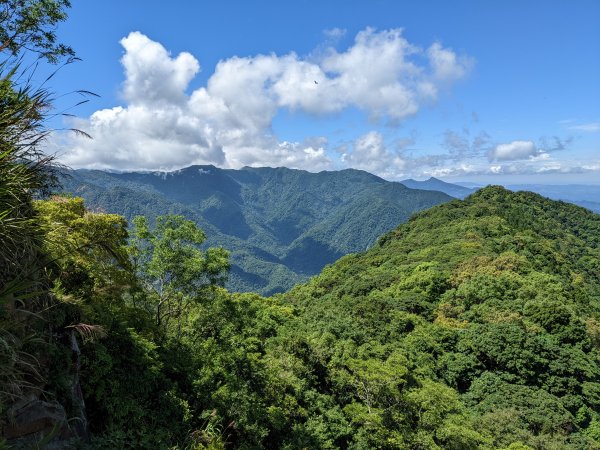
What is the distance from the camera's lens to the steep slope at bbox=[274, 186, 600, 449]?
64.0 feet

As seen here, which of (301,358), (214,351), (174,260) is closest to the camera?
(214,351)

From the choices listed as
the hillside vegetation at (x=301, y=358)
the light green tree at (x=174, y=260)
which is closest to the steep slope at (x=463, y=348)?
the hillside vegetation at (x=301, y=358)

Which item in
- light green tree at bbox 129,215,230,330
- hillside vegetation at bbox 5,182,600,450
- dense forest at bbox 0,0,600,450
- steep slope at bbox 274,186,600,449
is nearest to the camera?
dense forest at bbox 0,0,600,450

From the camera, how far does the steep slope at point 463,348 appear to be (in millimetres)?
19516

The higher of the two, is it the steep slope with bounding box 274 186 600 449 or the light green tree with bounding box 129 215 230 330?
the light green tree with bounding box 129 215 230 330

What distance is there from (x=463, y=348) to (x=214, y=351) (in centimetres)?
2835

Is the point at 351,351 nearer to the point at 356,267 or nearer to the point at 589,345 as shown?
the point at 589,345

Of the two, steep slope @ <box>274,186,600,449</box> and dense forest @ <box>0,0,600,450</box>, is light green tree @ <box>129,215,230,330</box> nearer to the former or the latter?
dense forest @ <box>0,0,600,450</box>

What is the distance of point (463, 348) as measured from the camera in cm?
3591

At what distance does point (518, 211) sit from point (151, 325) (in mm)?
105921

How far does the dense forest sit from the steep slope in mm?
154

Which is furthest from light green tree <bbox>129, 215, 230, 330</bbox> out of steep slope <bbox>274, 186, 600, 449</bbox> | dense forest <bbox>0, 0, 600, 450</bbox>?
steep slope <bbox>274, 186, 600, 449</bbox>

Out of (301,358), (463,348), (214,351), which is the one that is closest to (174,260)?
(214,351)

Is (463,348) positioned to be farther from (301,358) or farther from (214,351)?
(214,351)
